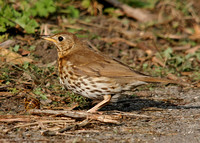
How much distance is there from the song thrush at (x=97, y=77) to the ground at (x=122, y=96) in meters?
0.31

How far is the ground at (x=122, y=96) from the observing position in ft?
14.4

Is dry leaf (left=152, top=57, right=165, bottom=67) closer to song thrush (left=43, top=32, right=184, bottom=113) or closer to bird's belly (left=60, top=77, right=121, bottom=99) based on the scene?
song thrush (left=43, top=32, right=184, bottom=113)

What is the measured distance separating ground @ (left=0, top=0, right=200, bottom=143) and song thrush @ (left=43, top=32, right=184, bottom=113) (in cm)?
31

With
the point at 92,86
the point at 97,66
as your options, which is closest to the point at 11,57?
the point at 97,66

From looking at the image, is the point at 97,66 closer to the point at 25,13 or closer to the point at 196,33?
the point at 25,13

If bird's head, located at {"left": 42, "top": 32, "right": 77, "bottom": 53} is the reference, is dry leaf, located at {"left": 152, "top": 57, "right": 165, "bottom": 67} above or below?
below

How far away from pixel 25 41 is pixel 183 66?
333 cm

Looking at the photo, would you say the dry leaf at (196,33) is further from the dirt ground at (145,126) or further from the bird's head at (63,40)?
the bird's head at (63,40)

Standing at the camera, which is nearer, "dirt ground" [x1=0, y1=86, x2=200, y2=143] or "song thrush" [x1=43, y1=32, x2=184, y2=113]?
"dirt ground" [x1=0, y1=86, x2=200, y2=143]

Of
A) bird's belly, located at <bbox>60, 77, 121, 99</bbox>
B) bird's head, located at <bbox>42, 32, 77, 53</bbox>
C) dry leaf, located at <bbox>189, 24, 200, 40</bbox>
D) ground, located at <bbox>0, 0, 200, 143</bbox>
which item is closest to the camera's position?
ground, located at <bbox>0, 0, 200, 143</bbox>

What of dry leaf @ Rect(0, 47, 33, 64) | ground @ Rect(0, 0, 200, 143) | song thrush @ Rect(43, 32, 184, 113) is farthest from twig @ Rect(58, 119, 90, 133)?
dry leaf @ Rect(0, 47, 33, 64)

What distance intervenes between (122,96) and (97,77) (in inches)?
37.4

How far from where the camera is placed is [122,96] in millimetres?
6066

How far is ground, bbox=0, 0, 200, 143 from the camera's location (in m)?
4.38
